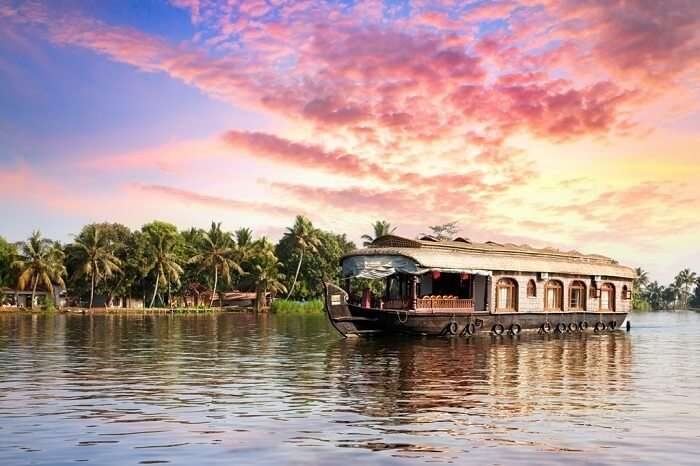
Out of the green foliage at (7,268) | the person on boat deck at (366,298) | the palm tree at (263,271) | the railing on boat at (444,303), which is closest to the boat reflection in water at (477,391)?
the person on boat deck at (366,298)

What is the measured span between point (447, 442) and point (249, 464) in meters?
2.68

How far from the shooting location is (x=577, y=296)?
38.4 meters

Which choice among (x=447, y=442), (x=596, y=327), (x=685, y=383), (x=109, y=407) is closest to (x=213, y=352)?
(x=109, y=407)

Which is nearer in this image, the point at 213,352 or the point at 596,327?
the point at 213,352

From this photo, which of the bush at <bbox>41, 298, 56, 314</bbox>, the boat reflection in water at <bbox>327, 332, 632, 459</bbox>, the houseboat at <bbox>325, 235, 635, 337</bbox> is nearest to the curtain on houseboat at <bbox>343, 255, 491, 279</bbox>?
the houseboat at <bbox>325, 235, 635, 337</bbox>

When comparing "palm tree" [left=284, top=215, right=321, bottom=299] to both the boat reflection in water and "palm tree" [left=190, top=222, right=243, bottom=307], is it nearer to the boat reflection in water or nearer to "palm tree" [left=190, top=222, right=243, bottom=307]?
"palm tree" [left=190, top=222, right=243, bottom=307]

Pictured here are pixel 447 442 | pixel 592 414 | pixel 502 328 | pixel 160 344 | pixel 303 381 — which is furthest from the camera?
pixel 502 328

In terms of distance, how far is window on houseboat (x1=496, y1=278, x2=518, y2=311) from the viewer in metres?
32.8

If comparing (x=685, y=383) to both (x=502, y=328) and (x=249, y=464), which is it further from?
(x=502, y=328)

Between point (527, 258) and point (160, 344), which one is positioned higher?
point (527, 258)

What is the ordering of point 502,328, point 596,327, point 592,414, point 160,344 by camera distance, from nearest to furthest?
point 592,414, point 160,344, point 502,328, point 596,327

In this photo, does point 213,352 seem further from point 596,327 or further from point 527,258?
point 596,327

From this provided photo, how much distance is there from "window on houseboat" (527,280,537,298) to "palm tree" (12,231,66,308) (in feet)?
151

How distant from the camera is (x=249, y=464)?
8352mm
